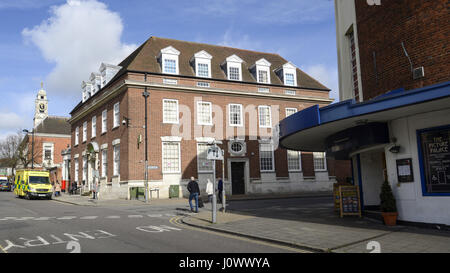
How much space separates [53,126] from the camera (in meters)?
66.6

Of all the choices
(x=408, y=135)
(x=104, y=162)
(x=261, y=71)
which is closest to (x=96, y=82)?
(x=104, y=162)

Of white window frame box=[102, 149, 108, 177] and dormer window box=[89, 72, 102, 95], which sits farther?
dormer window box=[89, 72, 102, 95]

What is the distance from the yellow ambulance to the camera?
29188mm

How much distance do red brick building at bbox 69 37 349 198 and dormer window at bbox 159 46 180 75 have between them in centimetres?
8

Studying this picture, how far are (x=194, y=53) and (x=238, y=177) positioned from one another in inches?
481

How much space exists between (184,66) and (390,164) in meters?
22.4

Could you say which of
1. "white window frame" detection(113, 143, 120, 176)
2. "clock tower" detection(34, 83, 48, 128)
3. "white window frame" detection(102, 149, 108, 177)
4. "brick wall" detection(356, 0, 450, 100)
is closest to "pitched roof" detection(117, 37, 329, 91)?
"white window frame" detection(113, 143, 120, 176)

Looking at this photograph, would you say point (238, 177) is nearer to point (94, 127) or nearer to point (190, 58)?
point (190, 58)

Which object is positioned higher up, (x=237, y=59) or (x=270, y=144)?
(x=237, y=59)

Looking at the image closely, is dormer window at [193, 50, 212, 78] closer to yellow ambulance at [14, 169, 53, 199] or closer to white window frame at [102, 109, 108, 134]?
white window frame at [102, 109, 108, 134]

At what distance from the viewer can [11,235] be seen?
10.3 metres

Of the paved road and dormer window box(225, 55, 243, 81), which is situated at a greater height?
dormer window box(225, 55, 243, 81)
